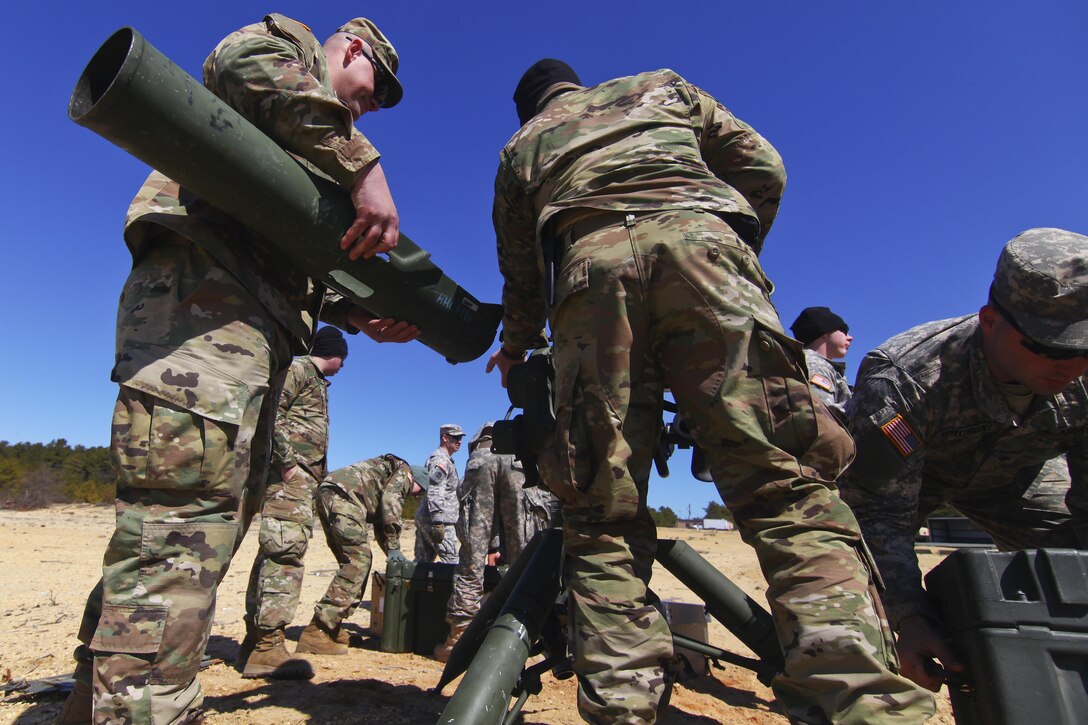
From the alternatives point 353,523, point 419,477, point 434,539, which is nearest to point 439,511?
point 434,539

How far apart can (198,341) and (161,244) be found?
41 cm

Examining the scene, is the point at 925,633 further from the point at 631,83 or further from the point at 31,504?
the point at 31,504

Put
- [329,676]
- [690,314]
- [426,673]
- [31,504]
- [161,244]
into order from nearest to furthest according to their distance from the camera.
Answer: [690,314] < [161,244] < [329,676] < [426,673] < [31,504]

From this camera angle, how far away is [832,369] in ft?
13.3

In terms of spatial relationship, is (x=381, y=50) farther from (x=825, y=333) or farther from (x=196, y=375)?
(x=825, y=333)

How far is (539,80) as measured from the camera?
2588mm

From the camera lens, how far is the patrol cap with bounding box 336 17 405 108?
267 cm

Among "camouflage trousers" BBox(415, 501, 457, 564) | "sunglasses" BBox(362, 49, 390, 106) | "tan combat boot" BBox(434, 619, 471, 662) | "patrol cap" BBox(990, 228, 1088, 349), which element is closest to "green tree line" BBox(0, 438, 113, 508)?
"camouflage trousers" BBox(415, 501, 457, 564)

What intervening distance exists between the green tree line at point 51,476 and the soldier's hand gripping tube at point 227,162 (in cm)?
2285

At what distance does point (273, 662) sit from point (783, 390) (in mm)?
3355

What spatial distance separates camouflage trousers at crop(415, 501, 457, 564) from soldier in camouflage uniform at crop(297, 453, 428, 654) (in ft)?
1.15

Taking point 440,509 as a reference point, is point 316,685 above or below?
below

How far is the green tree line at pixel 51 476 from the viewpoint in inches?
983

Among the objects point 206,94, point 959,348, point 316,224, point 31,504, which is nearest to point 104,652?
point 316,224
